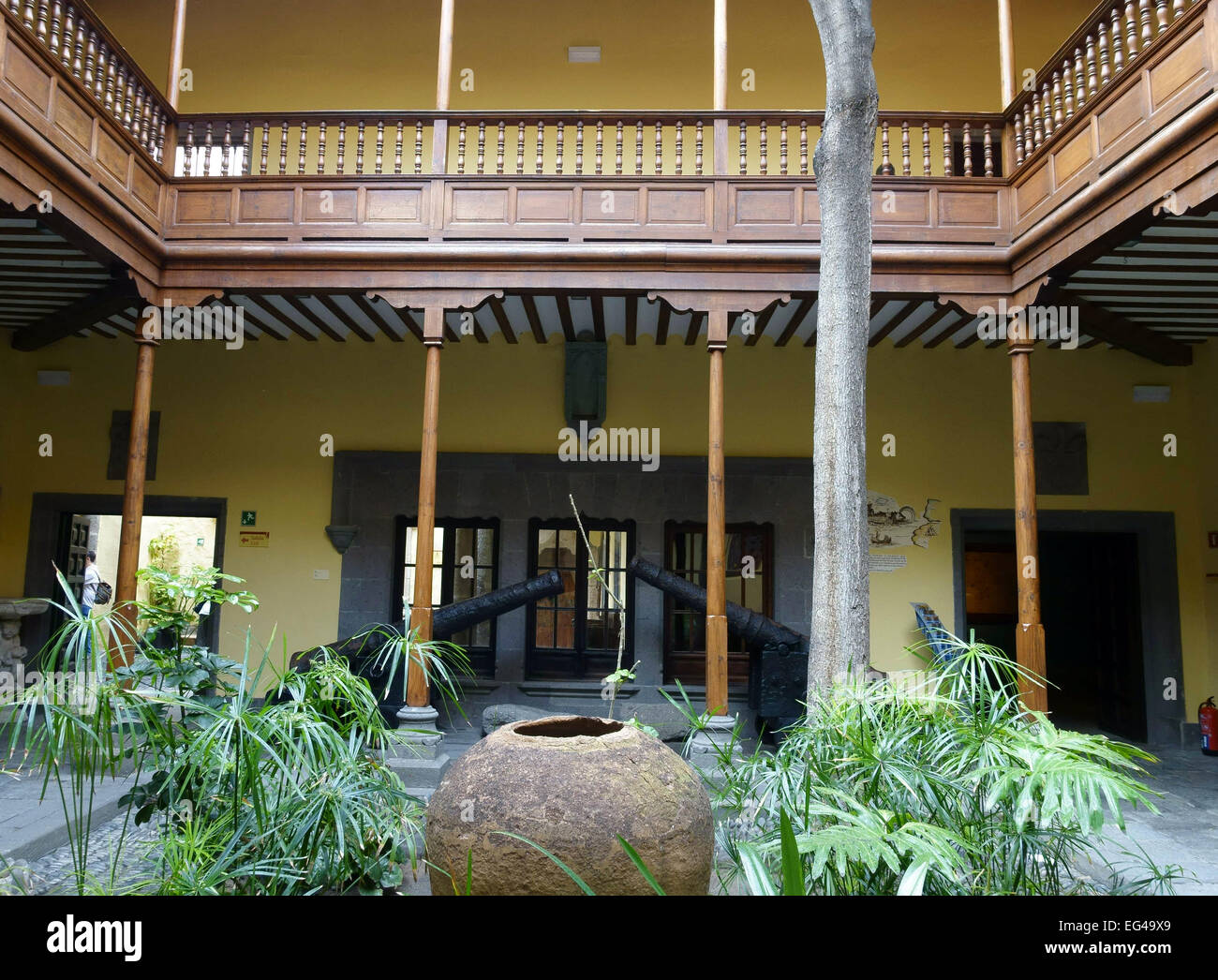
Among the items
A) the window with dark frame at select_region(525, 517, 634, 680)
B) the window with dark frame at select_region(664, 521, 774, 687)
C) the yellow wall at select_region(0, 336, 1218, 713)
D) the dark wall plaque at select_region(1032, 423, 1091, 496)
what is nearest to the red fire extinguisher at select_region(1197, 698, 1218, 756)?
the yellow wall at select_region(0, 336, 1218, 713)

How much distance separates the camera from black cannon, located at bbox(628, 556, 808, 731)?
7.68 meters

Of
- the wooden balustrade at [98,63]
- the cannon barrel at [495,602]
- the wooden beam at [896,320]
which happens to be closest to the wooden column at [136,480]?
the wooden balustrade at [98,63]

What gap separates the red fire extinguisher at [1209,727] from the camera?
8523 mm

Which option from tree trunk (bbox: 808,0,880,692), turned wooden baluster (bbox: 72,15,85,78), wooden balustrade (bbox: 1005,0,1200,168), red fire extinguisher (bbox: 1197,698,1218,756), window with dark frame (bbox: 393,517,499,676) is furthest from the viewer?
window with dark frame (bbox: 393,517,499,676)

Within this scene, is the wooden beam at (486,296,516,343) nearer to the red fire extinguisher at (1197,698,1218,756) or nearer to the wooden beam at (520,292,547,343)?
the wooden beam at (520,292,547,343)

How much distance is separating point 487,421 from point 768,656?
168 inches

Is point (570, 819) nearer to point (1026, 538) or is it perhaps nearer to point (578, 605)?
point (1026, 538)

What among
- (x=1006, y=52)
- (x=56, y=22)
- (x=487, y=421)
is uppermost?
(x=1006, y=52)

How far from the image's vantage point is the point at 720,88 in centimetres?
726

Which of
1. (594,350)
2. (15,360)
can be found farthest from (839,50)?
(15,360)

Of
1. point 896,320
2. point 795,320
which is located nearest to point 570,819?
point 795,320

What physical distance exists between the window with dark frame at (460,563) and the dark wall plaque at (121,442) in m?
3.03

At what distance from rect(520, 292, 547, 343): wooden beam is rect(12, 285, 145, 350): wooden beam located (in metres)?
3.45
